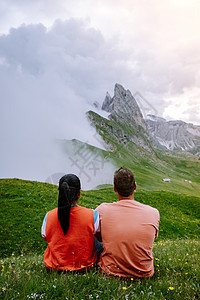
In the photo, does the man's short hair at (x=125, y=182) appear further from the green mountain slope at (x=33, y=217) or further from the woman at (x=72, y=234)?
the green mountain slope at (x=33, y=217)

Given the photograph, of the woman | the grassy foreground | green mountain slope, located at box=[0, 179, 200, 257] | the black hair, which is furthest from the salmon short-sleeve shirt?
green mountain slope, located at box=[0, 179, 200, 257]

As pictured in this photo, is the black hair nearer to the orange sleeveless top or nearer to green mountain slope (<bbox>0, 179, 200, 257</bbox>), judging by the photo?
the orange sleeveless top

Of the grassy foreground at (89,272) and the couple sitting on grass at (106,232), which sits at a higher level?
the couple sitting on grass at (106,232)

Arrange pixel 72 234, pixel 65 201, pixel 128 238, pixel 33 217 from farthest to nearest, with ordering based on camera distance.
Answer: pixel 33 217, pixel 72 234, pixel 65 201, pixel 128 238

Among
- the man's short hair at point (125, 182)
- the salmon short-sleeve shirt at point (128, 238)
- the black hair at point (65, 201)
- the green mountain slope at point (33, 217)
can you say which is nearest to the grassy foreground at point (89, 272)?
the green mountain slope at point (33, 217)

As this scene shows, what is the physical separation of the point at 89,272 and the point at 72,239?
33.3 inches

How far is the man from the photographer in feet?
13.8

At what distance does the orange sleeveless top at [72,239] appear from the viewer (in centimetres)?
451

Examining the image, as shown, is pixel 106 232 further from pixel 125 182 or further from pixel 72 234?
A: pixel 125 182

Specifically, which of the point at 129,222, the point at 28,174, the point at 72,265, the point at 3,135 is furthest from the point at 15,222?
the point at 3,135

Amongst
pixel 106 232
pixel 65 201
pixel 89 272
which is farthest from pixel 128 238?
pixel 65 201

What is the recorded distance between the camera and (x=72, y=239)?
4504mm

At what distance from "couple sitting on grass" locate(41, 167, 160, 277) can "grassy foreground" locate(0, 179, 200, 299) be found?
288mm

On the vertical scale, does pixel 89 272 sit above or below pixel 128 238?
below
